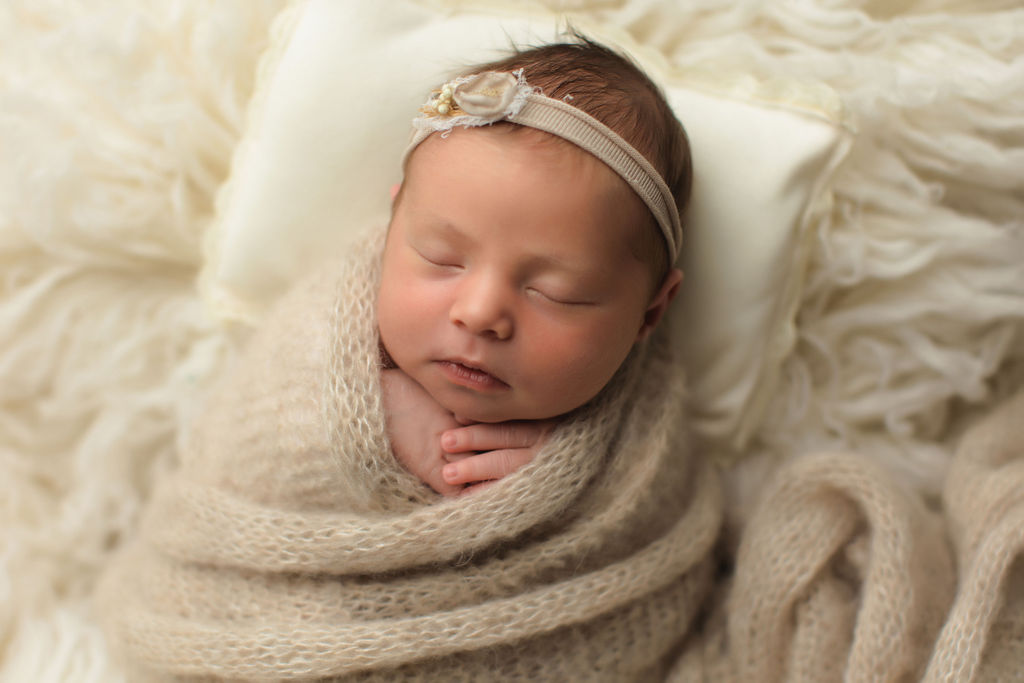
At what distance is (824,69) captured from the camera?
107 cm

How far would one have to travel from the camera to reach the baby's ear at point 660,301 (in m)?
0.98

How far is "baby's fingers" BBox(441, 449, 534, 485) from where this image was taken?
92cm

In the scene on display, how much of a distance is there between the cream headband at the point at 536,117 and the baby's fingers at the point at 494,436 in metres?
0.28

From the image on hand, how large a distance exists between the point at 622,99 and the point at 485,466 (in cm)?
42

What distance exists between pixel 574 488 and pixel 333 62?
0.60 m

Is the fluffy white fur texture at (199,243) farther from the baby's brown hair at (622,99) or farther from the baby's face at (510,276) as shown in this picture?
the baby's face at (510,276)

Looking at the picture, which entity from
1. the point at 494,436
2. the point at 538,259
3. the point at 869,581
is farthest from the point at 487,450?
the point at 869,581

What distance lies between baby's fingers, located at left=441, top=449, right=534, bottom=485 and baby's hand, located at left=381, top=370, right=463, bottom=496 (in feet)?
0.06

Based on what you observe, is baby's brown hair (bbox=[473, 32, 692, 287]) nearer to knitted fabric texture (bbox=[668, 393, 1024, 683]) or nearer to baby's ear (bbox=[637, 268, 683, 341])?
baby's ear (bbox=[637, 268, 683, 341])

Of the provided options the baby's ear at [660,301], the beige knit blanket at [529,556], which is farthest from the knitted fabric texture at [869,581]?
the baby's ear at [660,301]

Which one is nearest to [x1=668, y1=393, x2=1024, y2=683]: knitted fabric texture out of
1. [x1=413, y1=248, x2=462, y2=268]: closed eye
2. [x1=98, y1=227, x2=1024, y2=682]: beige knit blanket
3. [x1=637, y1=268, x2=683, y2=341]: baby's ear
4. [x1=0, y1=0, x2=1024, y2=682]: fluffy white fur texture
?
[x1=98, y1=227, x2=1024, y2=682]: beige knit blanket

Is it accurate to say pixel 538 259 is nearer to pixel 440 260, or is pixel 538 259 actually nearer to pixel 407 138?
pixel 440 260

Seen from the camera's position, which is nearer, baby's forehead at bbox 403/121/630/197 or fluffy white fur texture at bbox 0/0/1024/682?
baby's forehead at bbox 403/121/630/197

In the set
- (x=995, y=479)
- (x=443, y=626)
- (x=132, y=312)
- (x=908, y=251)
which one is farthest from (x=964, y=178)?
(x=132, y=312)
